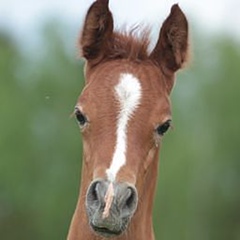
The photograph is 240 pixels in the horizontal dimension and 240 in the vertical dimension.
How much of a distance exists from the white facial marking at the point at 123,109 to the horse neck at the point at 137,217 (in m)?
0.40

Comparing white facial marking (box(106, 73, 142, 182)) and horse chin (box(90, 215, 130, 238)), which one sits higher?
white facial marking (box(106, 73, 142, 182))

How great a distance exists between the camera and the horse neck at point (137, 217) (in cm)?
939

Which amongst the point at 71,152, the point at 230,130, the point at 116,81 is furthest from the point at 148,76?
the point at 230,130

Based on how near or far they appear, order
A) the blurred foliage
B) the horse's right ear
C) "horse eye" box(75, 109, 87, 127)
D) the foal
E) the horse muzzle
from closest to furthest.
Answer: the horse muzzle
the foal
"horse eye" box(75, 109, 87, 127)
the horse's right ear
the blurred foliage

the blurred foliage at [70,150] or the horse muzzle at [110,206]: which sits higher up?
the blurred foliage at [70,150]

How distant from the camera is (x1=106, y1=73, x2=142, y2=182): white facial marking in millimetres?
8969

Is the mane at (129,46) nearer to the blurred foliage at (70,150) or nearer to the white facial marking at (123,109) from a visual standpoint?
the white facial marking at (123,109)

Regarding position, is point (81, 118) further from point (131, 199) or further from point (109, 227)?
point (109, 227)

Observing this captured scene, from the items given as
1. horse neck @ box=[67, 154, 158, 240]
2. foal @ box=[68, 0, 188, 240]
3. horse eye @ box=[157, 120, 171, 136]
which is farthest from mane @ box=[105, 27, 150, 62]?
horse neck @ box=[67, 154, 158, 240]

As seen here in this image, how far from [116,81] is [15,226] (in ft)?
98.1

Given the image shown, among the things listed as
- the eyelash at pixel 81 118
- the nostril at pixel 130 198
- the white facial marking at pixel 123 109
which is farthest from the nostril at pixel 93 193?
the eyelash at pixel 81 118

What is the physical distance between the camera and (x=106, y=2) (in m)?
10.0

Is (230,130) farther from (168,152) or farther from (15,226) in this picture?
(15,226)

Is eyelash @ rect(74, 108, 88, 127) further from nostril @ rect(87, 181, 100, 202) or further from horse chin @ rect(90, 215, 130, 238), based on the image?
horse chin @ rect(90, 215, 130, 238)
